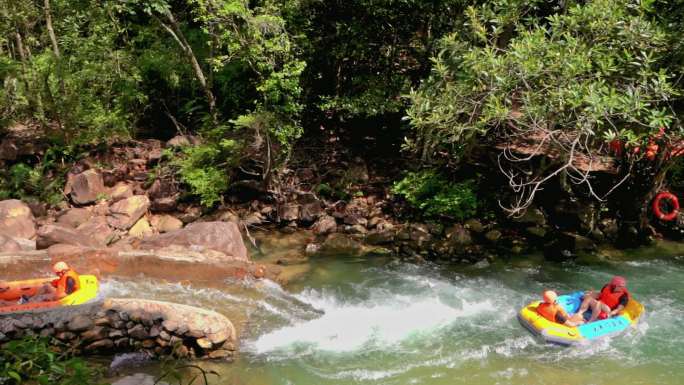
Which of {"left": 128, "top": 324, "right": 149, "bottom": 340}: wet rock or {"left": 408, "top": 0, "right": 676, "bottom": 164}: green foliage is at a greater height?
{"left": 408, "top": 0, "right": 676, "bottom": 164}: green foliage

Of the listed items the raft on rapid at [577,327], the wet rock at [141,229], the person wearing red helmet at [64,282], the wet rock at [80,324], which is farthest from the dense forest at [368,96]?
the wet rock at [80,324]

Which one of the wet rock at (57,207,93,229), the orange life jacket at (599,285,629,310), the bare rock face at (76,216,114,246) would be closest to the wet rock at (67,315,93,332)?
the bare rock face at (76,216,114,246)

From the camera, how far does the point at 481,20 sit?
1016cm

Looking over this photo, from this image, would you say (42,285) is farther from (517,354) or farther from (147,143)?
(517,354)

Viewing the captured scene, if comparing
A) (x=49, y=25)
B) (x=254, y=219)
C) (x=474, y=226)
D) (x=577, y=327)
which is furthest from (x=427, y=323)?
(x=49, y=25)

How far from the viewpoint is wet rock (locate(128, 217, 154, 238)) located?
11523mm

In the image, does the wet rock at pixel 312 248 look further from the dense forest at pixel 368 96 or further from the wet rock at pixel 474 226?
the wet rock at pixel 474 226

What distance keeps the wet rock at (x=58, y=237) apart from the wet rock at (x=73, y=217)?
0.94 meters

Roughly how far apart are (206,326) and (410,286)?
3.94m

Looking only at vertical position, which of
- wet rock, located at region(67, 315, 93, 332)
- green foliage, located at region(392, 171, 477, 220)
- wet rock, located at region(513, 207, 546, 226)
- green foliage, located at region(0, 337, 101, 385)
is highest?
green foliage, located at region(0, 337, 101, 385)

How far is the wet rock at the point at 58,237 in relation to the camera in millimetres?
10320

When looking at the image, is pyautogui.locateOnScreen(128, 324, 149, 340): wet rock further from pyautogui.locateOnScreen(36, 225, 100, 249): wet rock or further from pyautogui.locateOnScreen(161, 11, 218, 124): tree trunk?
pyautogui.locateOnScreen(161, 11, 218, 124): tree trunk

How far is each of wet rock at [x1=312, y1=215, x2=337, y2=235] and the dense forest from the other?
95 cm

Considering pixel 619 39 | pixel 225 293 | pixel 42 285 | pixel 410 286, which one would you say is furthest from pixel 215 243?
pixel 619 39
